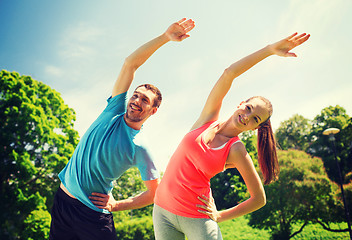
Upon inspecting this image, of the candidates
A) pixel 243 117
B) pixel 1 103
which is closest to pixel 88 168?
pixel 243 117

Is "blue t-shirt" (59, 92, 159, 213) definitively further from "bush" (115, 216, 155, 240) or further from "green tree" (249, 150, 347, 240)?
"bush" (115, 216, 155, 240)

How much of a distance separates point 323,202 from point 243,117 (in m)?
16.3

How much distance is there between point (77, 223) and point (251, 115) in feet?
6.51

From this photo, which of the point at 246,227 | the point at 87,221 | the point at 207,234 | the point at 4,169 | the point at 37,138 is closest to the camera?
the point at 207,234

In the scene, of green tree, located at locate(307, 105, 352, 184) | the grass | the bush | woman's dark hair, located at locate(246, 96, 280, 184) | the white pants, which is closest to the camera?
the white pants

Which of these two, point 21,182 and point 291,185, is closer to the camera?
point 21,182

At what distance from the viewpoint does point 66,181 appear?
2.73 metres

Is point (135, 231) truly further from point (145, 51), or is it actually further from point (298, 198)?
point (145, 51)

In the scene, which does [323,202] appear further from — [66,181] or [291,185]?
[66,181]

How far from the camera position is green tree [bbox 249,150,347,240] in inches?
626

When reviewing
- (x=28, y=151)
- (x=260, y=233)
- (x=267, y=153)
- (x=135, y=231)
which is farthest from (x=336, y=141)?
(x=267, y=153)

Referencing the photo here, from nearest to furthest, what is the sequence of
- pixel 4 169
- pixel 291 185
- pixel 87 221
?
1. pixel 87 221
2. pixel 4 169
3. pixel 291 185

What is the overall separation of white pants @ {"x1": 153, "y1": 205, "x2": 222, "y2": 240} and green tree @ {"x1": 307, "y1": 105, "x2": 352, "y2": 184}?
27.1m

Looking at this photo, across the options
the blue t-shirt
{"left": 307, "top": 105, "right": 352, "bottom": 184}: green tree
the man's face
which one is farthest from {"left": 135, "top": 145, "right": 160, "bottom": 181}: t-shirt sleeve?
{"left": 307, "top": 105, "right": 352, "bottom": 184}: green tree
